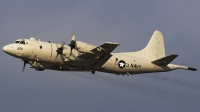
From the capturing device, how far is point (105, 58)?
3697 centimetres

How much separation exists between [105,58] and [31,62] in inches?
245

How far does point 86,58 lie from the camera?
1446 inches

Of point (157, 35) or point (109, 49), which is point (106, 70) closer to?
point (109, 49)

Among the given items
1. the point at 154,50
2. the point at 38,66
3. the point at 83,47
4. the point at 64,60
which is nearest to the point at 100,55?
the point at 83,47

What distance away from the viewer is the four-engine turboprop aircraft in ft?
117

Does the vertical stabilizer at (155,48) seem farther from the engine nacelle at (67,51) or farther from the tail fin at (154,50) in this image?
the engine nacelle at (67,51)

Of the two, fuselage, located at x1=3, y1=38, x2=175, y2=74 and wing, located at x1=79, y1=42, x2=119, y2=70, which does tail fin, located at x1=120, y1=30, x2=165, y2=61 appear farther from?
wing, located at x1=79, y1=42, x2=119, y2=70

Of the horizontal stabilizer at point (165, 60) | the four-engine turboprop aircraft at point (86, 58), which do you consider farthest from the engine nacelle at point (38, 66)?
the horizontal stabilizer at point (165, 60)

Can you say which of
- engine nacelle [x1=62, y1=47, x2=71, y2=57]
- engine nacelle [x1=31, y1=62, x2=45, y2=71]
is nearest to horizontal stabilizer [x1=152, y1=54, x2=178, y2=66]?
engine nacelle [x1=62, y1=47, x2=71, y2=57]

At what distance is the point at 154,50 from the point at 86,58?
22.7 feet

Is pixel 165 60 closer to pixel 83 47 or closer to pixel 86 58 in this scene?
pixel 86 58

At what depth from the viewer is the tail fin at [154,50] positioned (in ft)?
133

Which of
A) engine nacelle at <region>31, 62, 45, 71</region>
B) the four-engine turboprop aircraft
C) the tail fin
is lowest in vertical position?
engine nacelle at <region>31, 62, 45, 71</region>

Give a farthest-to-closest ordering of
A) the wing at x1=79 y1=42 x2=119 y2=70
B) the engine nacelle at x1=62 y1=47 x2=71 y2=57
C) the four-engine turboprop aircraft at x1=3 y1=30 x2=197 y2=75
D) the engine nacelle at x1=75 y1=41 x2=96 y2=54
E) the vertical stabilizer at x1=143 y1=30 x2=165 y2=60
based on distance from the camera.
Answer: the vertical stabilizer at x1=143 y1=30 x2=165 y2=60 → the engine nacelle at x1=62 y1=47 x2=71 y2=57 → the four-engine turboprop aircraft at x1=3 y1=30 x2=197 y2=75 → the engine nacelle at x1=75 y1=41 x2=96 y2=54 → the wing at x1=79 y1=42 x2=119 y2=70
